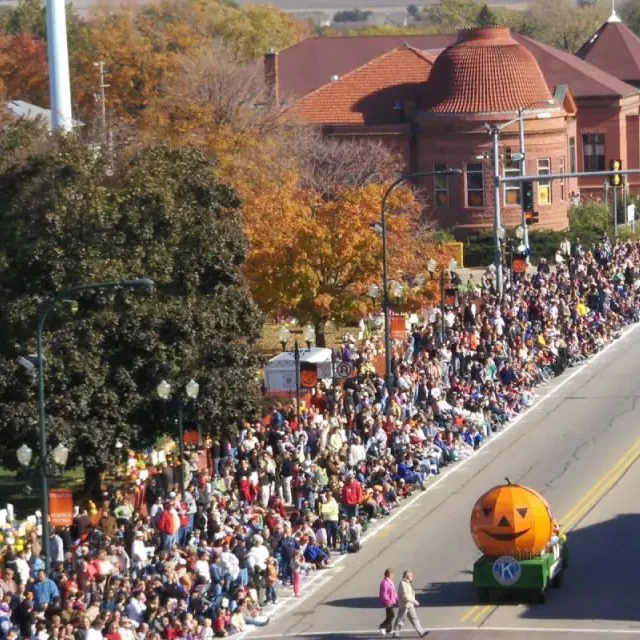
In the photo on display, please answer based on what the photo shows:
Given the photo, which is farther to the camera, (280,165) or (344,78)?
(344,78)

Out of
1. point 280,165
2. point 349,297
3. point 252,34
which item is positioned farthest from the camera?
point 252,34

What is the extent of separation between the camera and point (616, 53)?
348 feet

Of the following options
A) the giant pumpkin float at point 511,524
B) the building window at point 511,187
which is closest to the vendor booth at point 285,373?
the giant pumpkin float at point 511,524

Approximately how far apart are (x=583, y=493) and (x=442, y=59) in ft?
148

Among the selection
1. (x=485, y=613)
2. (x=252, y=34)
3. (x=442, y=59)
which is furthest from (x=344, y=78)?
(x=485, y=613)

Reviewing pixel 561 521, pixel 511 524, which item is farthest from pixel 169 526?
pixel 561 521

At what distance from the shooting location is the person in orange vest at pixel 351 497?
37688 mm

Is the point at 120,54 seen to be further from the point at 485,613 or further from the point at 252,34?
the point at 485,613

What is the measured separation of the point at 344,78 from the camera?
87.1 metres

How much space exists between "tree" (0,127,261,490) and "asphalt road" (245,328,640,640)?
5583 mm

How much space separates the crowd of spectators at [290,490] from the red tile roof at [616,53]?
4836cm

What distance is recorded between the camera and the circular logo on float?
31812 millimetres

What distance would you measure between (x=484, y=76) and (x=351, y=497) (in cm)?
4706

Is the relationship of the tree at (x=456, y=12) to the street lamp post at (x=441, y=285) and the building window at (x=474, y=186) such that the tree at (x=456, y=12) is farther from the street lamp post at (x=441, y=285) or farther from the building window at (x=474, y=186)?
the street lamp post at (x=441, y=285)
